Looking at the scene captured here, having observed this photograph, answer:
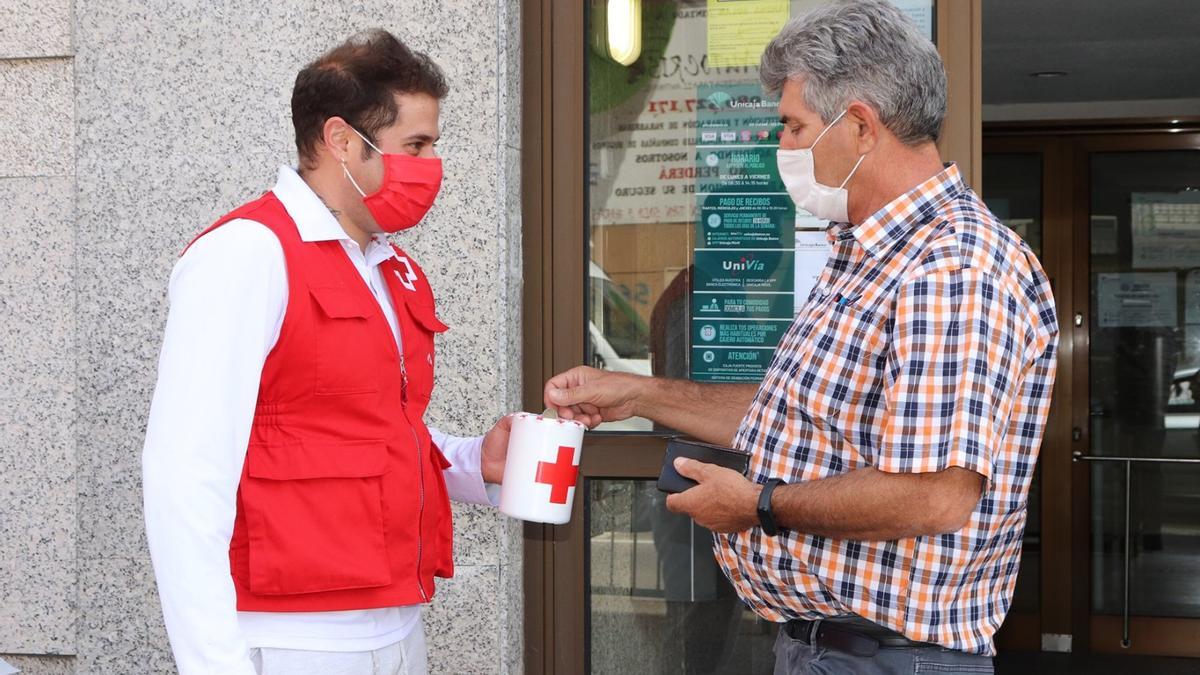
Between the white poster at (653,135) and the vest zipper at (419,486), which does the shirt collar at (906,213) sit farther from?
the white poster at (653,135)

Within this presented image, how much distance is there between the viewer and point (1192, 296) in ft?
26.2

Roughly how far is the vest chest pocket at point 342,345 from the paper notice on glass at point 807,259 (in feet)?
5.29

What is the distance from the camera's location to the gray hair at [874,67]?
2160mm

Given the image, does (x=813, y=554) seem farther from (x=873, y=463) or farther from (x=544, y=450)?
(x=544, y=450)

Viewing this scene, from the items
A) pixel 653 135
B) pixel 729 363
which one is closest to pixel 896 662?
pixel 729 363

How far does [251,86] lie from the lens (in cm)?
335

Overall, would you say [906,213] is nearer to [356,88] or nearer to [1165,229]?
[356,88]

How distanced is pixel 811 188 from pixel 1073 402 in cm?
638

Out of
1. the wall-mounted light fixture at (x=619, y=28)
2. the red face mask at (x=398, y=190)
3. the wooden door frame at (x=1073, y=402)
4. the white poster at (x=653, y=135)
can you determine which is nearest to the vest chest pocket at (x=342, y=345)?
the red face mask at (x=398, y=190)

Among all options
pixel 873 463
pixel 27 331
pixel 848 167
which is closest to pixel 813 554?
pixel 873 463

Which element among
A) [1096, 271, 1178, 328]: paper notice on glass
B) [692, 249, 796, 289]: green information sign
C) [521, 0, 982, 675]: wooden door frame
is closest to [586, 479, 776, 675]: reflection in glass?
[521, 0, 982, 675]: wooden door frame

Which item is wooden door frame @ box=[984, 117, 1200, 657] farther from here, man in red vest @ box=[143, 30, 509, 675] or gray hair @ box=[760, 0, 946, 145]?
man in red vest @ box=[143, 30, 509, 675]

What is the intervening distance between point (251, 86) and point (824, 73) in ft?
5.72

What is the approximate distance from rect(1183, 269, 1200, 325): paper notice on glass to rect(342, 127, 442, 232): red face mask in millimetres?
6952
